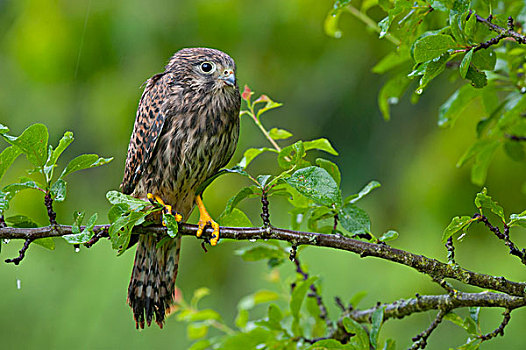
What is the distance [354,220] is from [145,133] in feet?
3.14

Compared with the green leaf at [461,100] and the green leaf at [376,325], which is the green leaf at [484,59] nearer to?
the green leaf at [461,100]

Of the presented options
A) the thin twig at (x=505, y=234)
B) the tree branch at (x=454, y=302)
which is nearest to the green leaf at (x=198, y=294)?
the tree branch at (x=454, y=302)

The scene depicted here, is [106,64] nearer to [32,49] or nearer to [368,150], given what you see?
[32,49]

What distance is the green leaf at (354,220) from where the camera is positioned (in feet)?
5.13

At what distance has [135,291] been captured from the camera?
2162 millimetres

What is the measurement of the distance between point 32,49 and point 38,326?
1.88 metres

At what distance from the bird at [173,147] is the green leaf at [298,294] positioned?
1.71 ft

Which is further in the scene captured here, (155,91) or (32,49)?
(32,49)

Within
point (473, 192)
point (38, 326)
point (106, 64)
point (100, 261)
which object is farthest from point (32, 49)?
point (473, 192)

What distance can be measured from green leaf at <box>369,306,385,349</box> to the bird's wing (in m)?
0.99

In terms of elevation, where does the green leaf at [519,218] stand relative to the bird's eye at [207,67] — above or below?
below

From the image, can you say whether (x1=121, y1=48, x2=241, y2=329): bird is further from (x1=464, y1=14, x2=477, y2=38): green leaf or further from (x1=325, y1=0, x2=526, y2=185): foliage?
(x1=464, y1=14, x2=477, y2=38): green leaf

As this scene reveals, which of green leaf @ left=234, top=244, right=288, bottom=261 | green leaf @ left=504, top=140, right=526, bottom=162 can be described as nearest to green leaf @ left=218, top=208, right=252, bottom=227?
green leaf @ left=234, top=244, right=288, bottom=261

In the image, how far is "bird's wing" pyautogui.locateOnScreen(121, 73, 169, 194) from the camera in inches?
87.4
